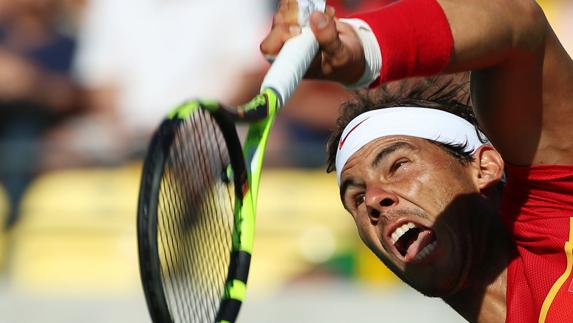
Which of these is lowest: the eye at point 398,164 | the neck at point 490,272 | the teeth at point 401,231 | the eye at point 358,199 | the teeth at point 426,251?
the neck at point 490,272

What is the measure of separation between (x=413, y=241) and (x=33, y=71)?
412 centimetres

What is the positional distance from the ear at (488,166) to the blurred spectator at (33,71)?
400 cm

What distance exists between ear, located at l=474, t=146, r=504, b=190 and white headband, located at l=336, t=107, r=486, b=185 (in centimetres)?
3

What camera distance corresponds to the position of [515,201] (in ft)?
9.42

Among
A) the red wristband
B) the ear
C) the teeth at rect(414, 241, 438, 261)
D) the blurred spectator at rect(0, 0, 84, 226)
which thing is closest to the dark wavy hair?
the ear

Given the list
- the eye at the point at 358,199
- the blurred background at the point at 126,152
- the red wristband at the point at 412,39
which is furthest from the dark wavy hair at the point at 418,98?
the blurred background at the point at 126,152

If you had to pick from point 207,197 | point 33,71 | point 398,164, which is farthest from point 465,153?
point 33,71

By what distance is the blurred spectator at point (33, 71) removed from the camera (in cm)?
661

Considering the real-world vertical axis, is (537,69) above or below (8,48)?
above

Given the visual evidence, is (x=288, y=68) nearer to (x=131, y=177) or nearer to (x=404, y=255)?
(x=404, y=255)

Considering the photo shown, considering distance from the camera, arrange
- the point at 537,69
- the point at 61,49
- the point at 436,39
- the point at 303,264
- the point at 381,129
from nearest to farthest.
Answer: the point at 436,39, the point at 537,69, the point at 381,129, the point at 303,264, the point at 61,49

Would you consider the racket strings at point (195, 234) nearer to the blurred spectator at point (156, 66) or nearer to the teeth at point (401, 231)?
the teeth at point (401, 231)

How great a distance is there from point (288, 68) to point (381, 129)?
2.96 ft

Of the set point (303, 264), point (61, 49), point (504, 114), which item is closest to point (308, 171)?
point (303, 264)
